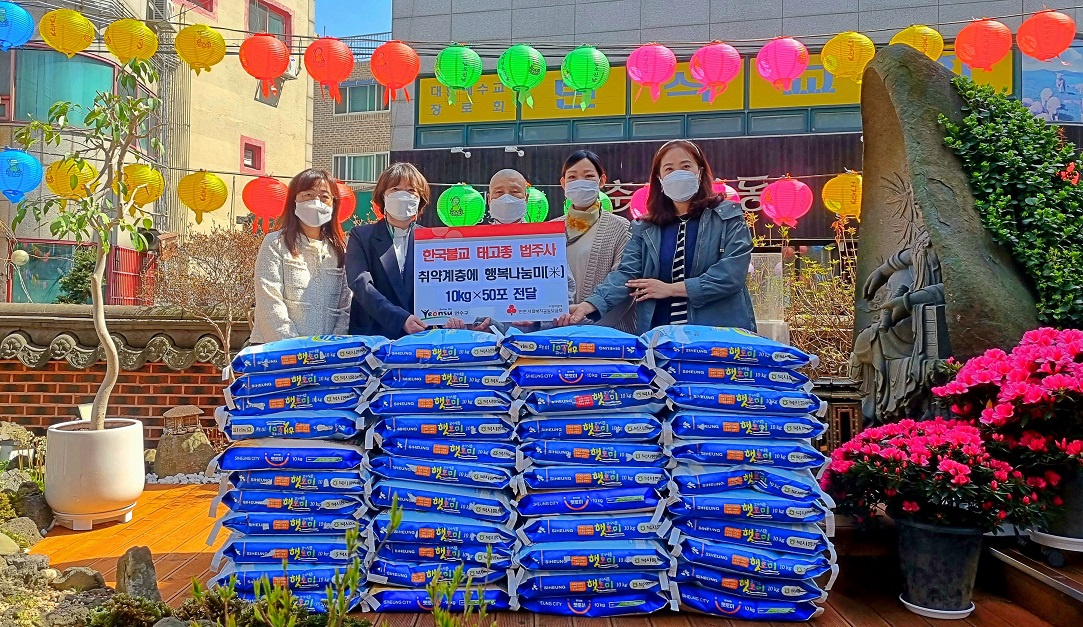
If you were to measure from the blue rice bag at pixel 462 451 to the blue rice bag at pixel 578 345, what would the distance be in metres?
0.37

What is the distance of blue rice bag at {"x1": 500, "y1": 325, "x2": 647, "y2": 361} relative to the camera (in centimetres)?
276

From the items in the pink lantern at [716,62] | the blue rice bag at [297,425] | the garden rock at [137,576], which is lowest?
the garden rock at [137,576]

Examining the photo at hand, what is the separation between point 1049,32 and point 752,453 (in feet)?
20.0

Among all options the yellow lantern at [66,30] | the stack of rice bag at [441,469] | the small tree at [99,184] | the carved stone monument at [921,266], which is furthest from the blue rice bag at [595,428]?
the yellow lantern at [66,30]

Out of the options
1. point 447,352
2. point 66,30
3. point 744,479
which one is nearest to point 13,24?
point 66,30

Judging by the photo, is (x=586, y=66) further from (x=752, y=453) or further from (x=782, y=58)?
(x=752, y=453)

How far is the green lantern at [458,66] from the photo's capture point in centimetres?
732

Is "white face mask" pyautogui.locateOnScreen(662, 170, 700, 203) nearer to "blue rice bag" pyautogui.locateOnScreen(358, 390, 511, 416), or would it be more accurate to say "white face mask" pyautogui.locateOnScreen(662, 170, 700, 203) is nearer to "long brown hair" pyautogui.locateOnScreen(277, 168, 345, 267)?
"blue rice bag" pyautogui.locateOnScreen(358, 390, 511, 416)

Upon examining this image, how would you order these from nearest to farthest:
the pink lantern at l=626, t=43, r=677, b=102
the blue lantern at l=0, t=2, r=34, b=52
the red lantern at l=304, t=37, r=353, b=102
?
the blue lantern at l=0, t=2, r=34, b=52 → the red lantern at l=304, t=37, r=353, b=102 → the pink lantern at l=626, t=43, r=677, b=102

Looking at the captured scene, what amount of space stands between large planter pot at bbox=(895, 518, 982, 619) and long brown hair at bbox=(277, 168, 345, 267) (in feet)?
8.98

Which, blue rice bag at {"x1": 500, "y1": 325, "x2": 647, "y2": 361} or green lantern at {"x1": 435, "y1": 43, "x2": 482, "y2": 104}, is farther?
green lantern at {"x1": 435, "y1": 43, "x2": 482, "y2": 104}

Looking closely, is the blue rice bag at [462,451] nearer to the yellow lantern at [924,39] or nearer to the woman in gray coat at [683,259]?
the woman in gray coat at [683,259]

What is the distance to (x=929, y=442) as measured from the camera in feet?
9.44

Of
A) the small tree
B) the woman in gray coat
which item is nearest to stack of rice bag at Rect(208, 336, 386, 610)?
the woman in gray coat
